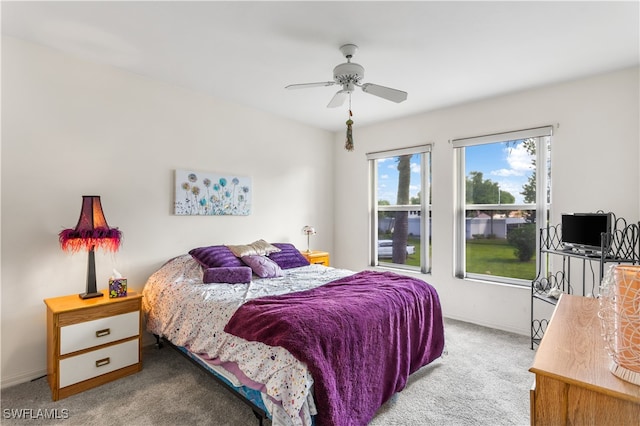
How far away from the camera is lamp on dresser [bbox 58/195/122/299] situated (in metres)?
2.48

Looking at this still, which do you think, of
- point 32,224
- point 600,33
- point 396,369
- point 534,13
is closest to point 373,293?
point 396,369

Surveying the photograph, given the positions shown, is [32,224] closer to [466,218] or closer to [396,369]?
[396,369]

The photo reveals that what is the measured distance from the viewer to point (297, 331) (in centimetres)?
173

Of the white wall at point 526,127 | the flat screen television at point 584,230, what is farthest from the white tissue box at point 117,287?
the flat screen television at point 584,230

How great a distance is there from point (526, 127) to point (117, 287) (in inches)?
168

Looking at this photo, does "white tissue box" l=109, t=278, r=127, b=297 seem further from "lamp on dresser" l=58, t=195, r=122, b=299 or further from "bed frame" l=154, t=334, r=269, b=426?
"bed frame" l=154, t=334, r=269, b=426

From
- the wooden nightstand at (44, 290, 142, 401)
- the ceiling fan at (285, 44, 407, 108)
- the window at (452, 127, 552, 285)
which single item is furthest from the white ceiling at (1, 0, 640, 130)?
the wooden nightstand at (44, 290, 142, 401)

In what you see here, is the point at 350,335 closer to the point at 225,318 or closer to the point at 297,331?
the point at 297,331

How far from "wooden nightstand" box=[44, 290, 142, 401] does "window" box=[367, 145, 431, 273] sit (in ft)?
10.9

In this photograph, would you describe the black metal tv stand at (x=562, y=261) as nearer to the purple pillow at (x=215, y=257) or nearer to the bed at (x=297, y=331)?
the bed at (x=297, y=331)

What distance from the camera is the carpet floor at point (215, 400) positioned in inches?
80.5

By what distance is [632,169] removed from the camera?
291 centimetres

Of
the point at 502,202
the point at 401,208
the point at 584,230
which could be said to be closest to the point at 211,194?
the point at 401,208

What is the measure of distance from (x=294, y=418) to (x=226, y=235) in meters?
2.54
